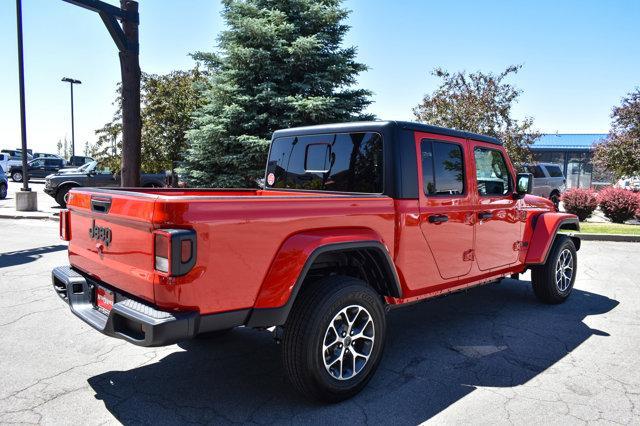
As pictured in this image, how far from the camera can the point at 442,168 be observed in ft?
13.4

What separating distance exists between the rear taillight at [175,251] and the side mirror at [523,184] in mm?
3779

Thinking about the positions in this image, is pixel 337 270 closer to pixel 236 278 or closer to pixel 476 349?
pixel 236 278

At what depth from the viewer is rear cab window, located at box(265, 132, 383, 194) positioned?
12.5ft

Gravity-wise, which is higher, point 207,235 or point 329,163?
point 329,163

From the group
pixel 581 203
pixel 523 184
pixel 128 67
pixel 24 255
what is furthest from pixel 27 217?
pixel 581 203

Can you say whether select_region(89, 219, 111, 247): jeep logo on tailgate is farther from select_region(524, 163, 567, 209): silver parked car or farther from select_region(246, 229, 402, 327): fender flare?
select_region(524, 163, 567, 209): silver parked car

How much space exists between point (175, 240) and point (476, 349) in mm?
3009

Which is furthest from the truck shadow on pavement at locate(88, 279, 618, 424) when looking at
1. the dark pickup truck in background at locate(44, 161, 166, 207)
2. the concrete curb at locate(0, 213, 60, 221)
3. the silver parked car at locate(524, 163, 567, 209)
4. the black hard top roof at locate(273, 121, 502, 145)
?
the silver parked car at locate(524, 163, 567, 209)

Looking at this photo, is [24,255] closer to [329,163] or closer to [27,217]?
[329,163]

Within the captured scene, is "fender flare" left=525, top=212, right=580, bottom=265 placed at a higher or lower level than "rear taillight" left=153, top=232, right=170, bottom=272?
lower

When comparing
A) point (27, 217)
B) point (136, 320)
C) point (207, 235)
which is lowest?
A: point (27, 217)

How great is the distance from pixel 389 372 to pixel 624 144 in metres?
21.0

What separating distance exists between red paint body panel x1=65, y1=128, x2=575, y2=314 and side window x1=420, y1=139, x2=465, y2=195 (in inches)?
2.5

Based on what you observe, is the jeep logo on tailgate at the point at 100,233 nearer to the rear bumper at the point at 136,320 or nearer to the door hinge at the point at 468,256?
the rear bumper at the point at 136,320
